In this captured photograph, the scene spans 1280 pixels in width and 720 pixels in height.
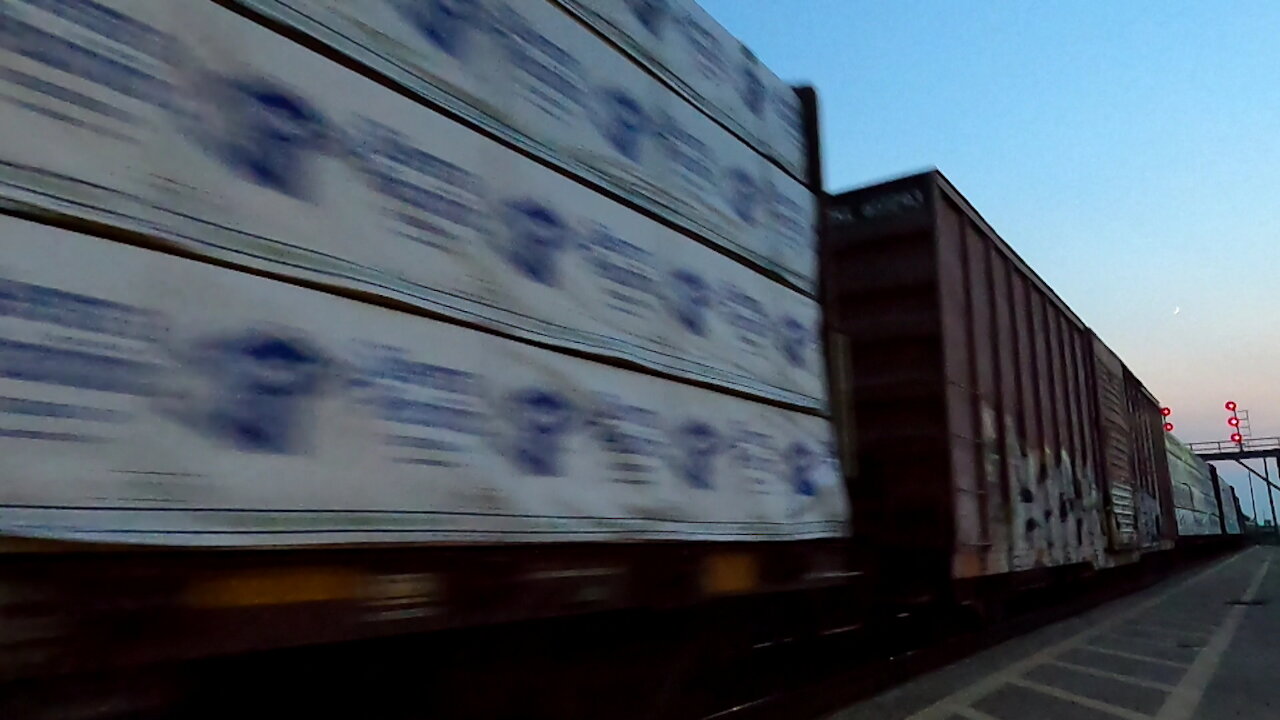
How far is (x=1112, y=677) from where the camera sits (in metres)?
6.66

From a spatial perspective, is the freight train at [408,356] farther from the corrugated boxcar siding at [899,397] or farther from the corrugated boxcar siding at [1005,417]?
the corrugated boxcar siding at [1005,417]

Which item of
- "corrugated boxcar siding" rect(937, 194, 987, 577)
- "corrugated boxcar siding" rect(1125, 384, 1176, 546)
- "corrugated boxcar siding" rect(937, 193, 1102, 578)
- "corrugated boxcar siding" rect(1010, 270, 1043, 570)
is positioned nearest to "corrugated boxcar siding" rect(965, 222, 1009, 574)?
"corrugated boxcar siding" rect(937, 193, 1102, 578)

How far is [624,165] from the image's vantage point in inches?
139

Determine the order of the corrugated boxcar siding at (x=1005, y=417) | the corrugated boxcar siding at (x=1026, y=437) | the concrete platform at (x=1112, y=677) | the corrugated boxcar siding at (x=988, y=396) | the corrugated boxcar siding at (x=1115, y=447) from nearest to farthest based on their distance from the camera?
the concrete platform at (x=1112, y=677)
the corrugated boxcar siding at (x=1005, y=417)
the corrugated boxcar siding at (x=988, y=396)
the corrugated boxcar siding at (x=1026, y=437)
the corrugated boxcar siding at (x=1115, y=447)

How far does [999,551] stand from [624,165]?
190 inches

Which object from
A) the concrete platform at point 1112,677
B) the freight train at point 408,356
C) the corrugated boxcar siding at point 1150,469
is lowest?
the concrete platform at point 1112,677

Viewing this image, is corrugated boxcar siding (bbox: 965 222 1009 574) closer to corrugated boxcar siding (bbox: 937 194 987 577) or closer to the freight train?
corrugated boxcar siding (bbox: 937 194 987 577)

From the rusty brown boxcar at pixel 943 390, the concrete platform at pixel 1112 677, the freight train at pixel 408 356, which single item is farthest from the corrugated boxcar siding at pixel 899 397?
the freight train at pixel 408 356

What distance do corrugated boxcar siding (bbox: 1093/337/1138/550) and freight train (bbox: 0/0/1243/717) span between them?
26.9 feet

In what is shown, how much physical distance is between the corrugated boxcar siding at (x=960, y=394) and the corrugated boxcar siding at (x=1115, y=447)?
5.77m

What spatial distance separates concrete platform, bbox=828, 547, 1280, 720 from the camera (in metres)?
5.48

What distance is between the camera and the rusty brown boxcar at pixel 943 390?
20.3 ft

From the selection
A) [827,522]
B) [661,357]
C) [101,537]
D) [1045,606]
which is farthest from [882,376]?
[1045,606]

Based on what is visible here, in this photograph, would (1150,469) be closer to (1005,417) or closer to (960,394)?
(1005,417)
